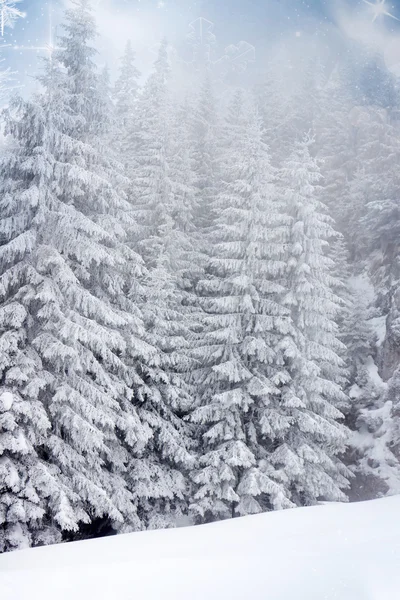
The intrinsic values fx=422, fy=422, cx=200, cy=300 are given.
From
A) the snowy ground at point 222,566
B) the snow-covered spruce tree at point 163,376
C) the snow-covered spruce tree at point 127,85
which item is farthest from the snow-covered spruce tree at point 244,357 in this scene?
the snow-covered spruce tree at point 127,85

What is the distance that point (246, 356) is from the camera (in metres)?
15.1

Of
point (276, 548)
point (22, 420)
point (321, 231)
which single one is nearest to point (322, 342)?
point (321, 231)

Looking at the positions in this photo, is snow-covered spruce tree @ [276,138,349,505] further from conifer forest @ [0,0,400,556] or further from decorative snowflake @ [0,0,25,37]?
decorative snowflake @ [0,0,25,37]

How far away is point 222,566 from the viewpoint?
4203mm

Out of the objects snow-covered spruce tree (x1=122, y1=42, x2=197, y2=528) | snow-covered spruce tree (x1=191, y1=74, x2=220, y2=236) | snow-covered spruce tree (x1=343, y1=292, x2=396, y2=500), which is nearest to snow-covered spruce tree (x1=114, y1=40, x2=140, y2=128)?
snow-covered spruce tree (x1=191, y1=74, x2=220, y2=236)

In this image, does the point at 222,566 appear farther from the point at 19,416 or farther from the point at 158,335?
the point at 158,335

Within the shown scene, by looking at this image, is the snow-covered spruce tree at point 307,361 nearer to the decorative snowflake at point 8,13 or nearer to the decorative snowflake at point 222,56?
the decorative snowflake at point 8,13

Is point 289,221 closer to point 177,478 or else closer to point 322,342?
point 322,342

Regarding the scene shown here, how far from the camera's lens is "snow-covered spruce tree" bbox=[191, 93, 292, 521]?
13570mm

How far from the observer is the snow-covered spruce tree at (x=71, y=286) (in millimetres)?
11000

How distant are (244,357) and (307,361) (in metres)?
2.20

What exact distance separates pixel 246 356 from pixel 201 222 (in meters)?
8.60

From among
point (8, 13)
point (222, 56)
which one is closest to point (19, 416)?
point (8, 13)

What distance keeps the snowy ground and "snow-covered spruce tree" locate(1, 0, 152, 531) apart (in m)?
5.95
